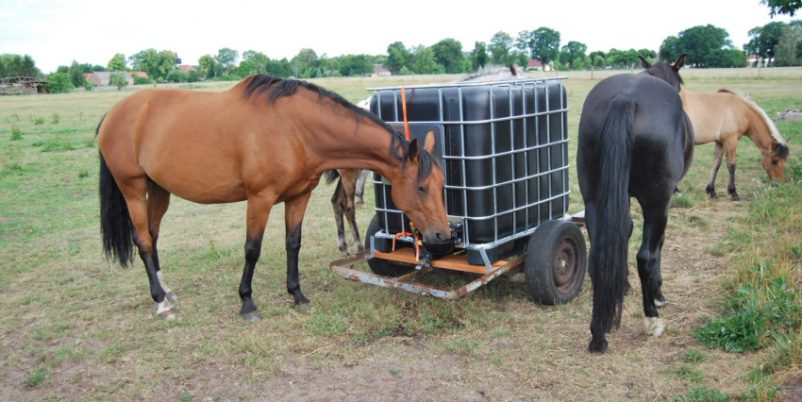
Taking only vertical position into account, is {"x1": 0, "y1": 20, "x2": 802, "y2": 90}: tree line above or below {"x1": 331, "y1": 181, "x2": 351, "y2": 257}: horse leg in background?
above

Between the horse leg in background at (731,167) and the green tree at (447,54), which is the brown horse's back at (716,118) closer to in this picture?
the horse leg in background at (731,167)

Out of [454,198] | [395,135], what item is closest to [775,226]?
[454,198]

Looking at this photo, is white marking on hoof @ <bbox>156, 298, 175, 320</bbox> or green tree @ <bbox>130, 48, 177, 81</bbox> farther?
green tree @ <bbox>130, 48, 177, 81</bbox>

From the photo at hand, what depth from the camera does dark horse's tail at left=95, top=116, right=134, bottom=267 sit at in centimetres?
537

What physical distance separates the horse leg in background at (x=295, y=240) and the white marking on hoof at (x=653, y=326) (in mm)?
2686

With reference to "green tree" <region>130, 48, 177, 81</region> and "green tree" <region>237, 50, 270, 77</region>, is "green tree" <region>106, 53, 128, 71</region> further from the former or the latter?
"green tree" <region>237, 50, 270, 77</region>

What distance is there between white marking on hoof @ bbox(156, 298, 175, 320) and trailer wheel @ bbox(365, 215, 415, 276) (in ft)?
5.93

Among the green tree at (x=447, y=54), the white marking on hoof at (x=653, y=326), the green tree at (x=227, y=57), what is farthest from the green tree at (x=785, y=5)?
the green tree at (x=227, y=57)

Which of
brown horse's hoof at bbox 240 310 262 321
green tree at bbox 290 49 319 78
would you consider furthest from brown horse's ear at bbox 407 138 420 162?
green tree at bbox 290 49 319 78

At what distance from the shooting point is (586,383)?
3539 mm

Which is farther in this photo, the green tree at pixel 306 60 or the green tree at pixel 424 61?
the green tree at pixel 424 61

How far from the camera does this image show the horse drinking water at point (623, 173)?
3723 mm

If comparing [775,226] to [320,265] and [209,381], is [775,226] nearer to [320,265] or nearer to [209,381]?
[320,265]

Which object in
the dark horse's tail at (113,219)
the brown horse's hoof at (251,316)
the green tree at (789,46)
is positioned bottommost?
the brown horse's hoof at (251,316)
